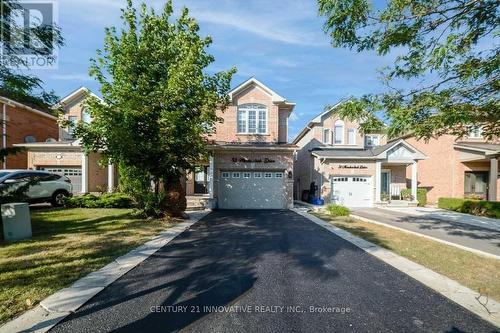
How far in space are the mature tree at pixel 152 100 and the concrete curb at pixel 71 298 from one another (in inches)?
192

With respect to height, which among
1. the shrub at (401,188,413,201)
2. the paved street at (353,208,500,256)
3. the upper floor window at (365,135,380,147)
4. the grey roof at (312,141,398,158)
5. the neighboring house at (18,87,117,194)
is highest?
the upper floor window at (365,135,380,147)

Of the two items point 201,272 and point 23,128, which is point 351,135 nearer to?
point 201,272

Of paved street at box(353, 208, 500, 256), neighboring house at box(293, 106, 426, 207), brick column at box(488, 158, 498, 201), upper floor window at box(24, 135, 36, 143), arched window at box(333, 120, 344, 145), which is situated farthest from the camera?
arched window at box(333, 120, 344, 145)

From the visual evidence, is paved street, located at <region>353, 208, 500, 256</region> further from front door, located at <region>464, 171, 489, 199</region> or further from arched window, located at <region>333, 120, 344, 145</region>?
arched window, located at <region>333, 120, 344, 145</region>

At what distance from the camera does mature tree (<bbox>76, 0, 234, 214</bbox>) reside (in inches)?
A: 383

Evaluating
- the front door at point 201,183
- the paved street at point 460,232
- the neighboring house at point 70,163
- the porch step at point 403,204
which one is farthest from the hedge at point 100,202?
the porch step at point 403,204

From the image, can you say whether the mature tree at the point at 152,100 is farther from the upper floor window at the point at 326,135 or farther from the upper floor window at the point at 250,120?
the upper floor window at the point at 326,135

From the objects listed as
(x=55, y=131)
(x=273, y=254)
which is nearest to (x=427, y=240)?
(x=273, y=254)

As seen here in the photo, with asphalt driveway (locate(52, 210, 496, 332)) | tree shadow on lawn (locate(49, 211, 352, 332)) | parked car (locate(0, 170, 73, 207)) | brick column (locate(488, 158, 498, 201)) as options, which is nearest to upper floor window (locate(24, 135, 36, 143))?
parked car (locate(0, 170, 73, 207))

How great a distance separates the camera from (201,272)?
5215mm

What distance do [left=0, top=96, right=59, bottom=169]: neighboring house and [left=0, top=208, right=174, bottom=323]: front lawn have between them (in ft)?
42.6

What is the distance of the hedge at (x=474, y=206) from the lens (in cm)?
1529

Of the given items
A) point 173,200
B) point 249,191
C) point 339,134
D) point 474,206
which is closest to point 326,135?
point 339,134

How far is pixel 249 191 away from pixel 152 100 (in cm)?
933
